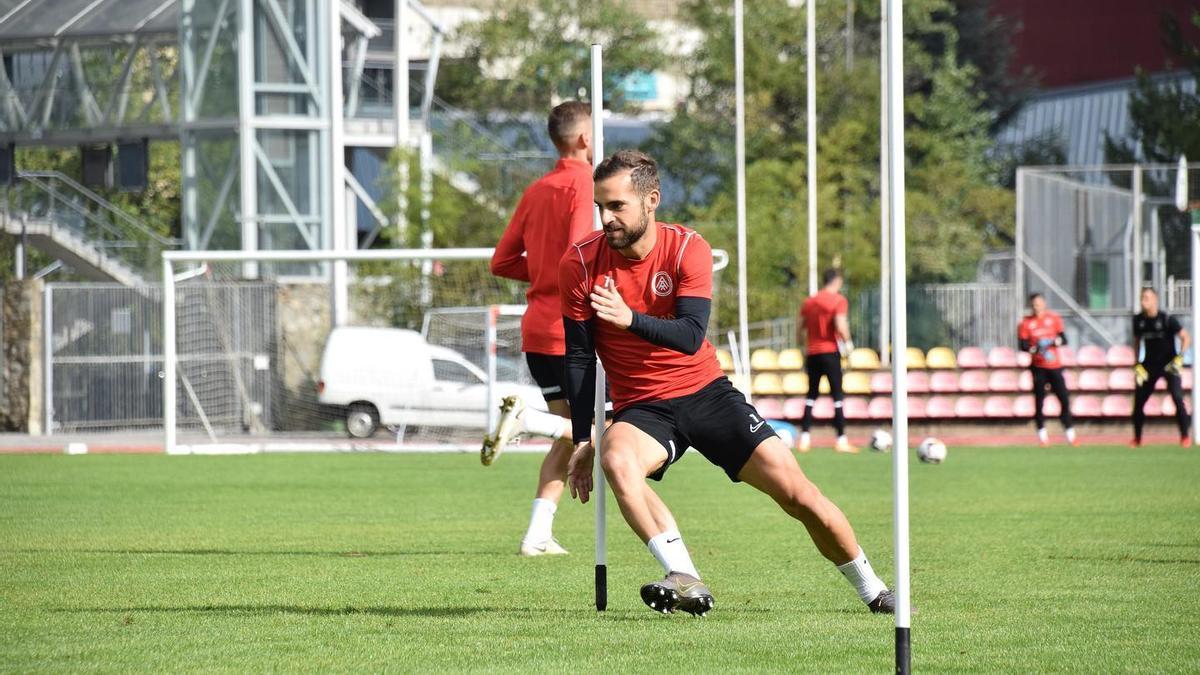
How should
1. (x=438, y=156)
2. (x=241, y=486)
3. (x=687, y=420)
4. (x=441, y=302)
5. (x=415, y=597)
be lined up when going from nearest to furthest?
(x=687, y=420), (x=415, y=597), (x=241, y=486), (x=441, y=302), (x=438, y=156)

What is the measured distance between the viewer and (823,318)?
23609 mm

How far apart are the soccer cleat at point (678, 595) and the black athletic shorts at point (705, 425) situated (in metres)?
0.53

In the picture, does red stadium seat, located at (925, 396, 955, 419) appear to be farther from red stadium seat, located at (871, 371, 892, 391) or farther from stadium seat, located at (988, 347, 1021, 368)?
stadium seat, located at (988, 347, 1021, 368)

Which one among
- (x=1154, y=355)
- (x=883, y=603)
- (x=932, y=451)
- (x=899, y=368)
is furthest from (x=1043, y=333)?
(x=899, y=368)

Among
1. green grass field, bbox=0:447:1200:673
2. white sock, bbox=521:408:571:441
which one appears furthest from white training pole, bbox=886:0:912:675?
white sock, bbox=521:408:571:441

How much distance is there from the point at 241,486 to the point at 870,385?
15535mm

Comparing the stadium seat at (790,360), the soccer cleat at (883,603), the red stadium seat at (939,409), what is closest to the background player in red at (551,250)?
the soccer cleat at (883,603)

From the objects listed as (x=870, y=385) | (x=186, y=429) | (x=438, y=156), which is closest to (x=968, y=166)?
(x=438, y=156)

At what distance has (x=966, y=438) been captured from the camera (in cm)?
2945

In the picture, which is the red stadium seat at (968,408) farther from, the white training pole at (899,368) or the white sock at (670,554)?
the white training pole at (899,368)

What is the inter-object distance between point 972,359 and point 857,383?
210cm

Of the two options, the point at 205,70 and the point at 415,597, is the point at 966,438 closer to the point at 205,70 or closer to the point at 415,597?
the point at 205,70

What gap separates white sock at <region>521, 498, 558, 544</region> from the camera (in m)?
10.5

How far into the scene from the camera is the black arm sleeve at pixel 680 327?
7.21 metres
